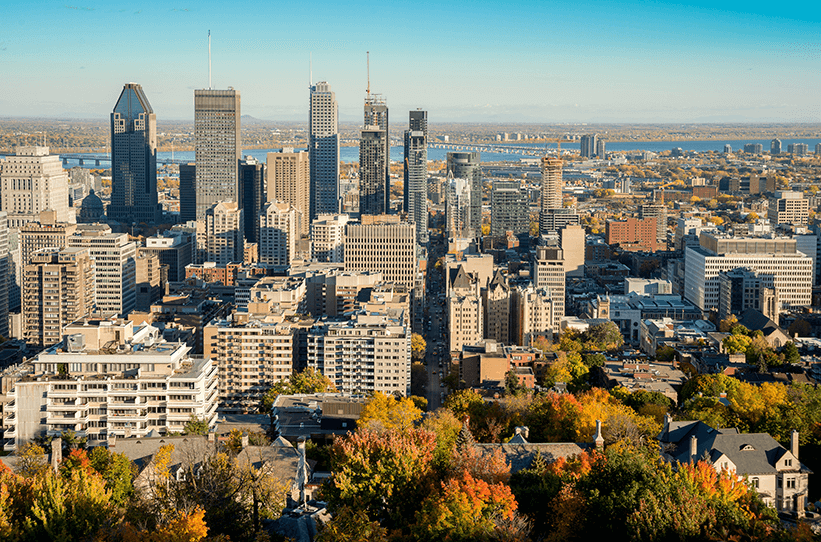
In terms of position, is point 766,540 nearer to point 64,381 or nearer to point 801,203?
point 64,381

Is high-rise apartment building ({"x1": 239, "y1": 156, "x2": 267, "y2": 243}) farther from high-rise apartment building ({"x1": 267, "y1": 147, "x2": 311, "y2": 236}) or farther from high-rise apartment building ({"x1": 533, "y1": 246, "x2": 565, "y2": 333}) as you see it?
high-rise apartment building ({"x1": 533, "y1": 246, "x2": 565, "y2": 333})

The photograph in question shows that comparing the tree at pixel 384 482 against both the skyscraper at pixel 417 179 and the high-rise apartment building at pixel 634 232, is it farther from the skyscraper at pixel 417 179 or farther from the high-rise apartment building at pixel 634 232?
the skyscraper at pixel 417 179

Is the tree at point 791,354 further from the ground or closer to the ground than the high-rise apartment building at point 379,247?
closer to the ground

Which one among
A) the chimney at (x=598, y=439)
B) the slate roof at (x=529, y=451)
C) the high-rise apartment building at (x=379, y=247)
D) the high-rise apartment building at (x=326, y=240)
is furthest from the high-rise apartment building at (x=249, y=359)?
the high-rise apartment building at (x=326, y=240)

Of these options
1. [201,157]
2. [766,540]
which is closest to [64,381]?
[766,540]

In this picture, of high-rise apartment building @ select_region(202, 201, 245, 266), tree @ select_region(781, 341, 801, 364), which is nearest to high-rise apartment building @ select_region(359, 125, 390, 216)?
high-rise apartment building @ select_region(202, 201, 245, 266)

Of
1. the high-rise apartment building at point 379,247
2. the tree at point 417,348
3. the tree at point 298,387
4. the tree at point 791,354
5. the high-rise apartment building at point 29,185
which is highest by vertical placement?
the high-rise apartment building at point 29,185
